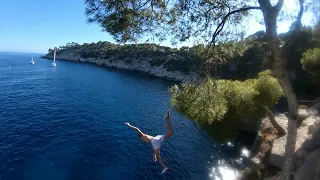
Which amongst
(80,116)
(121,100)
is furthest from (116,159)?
(121,100)

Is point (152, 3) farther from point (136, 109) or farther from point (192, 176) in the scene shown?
point (136, 109)

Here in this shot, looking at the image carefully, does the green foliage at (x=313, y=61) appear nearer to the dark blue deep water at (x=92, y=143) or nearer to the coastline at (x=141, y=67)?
the dark blue deep water at (x=92, y=143)

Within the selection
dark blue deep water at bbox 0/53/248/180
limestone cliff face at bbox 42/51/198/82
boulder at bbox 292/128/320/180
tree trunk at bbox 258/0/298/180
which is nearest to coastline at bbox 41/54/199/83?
limestone cliff face at bbox 42/51/198/82

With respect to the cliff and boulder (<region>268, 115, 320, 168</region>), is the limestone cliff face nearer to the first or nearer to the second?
the cliff

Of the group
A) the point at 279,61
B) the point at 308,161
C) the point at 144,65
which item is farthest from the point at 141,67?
the point at 279,61

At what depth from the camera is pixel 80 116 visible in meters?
47.2

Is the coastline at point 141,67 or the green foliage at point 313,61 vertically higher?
the green foliage at point 313,61

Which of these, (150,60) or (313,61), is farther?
(150,60)

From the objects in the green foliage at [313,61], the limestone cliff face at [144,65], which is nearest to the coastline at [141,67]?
the limestone cliff face at [144,65]

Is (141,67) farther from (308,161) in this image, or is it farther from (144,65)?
(308,161)

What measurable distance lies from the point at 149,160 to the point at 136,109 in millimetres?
23746

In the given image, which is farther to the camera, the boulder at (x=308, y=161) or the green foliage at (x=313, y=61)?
the green foliage at (x=313, y=61)

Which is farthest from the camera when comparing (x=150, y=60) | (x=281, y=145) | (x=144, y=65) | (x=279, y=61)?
(x=150, y=60)

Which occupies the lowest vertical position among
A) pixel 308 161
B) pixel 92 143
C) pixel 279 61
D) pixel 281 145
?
pixel 92 143
